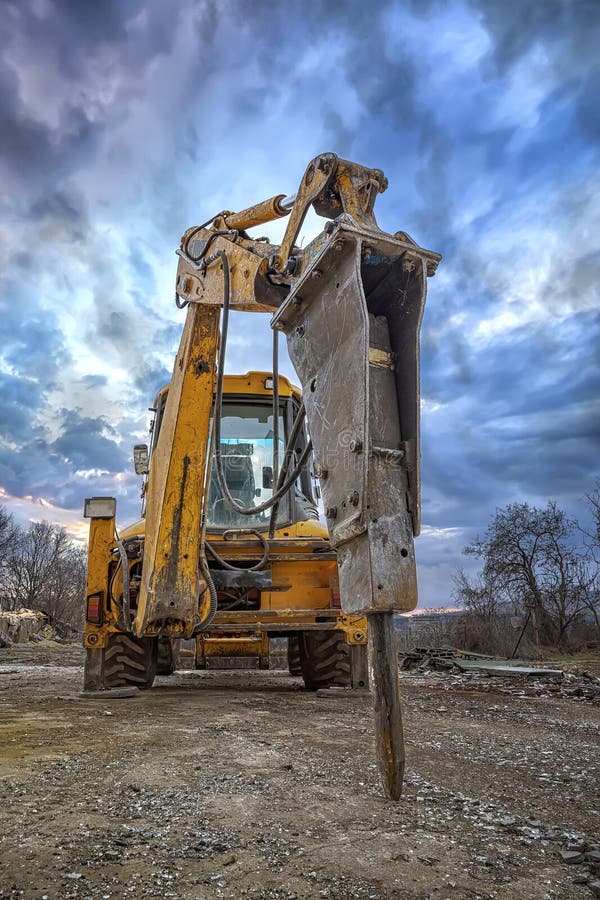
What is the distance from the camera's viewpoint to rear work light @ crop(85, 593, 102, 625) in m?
6.39

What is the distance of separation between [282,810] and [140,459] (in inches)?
194

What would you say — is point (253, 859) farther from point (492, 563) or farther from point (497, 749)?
point (492, 563)

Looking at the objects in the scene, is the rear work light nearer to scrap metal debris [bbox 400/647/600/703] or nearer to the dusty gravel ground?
the dusty gravel ground

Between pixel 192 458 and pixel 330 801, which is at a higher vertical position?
pixel 192 458

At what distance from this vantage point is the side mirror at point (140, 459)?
22.9 ft

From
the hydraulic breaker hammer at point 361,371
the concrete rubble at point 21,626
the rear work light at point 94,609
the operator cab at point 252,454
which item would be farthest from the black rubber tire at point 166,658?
the concrete rubble at point 21,626

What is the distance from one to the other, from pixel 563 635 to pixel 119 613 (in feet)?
55.9

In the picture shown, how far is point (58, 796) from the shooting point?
106 inches

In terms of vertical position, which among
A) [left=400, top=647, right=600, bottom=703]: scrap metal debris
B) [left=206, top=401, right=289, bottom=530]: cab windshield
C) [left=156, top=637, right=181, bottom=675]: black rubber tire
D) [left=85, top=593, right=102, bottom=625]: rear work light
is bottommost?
[left=400, top=647, right=600, bottom=703]: scrap metal debris

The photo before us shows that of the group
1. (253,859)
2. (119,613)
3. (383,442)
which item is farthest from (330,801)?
(119,613)

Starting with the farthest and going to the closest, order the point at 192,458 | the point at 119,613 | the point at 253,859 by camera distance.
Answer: the point at 119,613 < the point at 192,458 < the point at 253,859

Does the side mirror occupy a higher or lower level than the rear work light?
higher

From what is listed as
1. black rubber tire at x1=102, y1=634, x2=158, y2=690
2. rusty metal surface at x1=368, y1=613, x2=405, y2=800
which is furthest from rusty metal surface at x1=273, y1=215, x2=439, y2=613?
black rubber tire at x1=102, y1=634, x2=158, y2=690

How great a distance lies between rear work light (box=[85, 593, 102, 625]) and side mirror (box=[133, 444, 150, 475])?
4.44 ft
